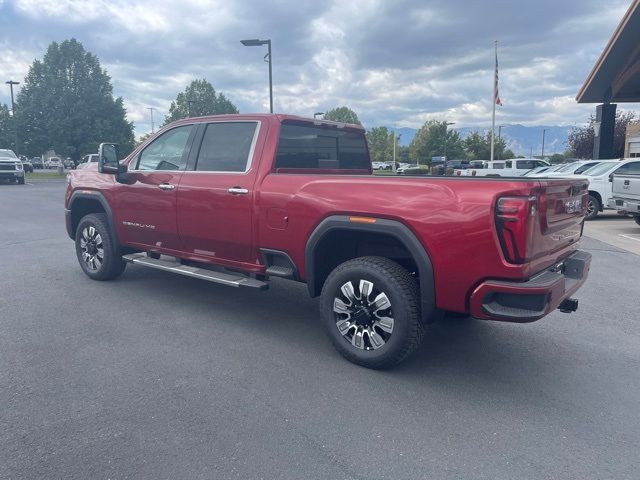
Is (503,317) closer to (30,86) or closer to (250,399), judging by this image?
(250,399)

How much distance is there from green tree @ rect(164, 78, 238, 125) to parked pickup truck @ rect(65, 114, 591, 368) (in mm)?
60940

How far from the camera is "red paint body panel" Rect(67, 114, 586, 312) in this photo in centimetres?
332

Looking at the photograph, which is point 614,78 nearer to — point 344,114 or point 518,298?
point 518,298

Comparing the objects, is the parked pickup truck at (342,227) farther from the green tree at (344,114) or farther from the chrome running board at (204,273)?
the green tree at (344,114)

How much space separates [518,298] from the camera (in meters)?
3.29

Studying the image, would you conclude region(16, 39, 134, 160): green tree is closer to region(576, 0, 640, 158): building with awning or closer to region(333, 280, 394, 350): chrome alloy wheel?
region(576, 0, 640, 158): building with awning

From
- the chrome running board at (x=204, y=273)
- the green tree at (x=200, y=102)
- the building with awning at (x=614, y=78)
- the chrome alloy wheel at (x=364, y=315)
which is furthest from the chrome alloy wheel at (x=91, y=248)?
the green tree at (x=200, y=102)

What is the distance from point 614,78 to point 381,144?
261ft

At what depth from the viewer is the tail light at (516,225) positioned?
10.4 feet

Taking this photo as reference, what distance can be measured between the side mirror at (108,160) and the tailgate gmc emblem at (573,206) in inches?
183

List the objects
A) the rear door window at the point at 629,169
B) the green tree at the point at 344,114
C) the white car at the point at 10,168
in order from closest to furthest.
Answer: the rear door window at the point at 629,169 < the white car at the point at 10,168 < the green tree at the point at 344,114

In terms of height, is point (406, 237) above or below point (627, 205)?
above

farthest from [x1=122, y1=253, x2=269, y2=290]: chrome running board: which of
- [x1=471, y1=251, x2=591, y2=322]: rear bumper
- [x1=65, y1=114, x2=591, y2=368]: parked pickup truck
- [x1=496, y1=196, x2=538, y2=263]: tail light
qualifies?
[x1=496, y1=196, x2=538, y2=263]: tail light

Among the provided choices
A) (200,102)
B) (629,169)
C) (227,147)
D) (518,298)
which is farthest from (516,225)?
(200,102)
